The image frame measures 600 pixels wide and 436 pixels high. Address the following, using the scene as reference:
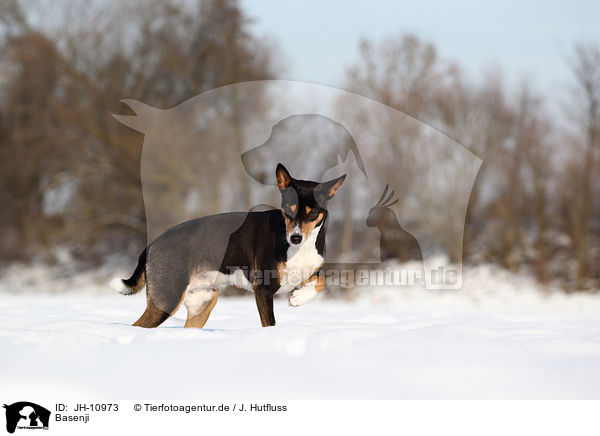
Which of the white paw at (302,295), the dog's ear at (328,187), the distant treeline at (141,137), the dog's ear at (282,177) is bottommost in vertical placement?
the white paw at (302,295)

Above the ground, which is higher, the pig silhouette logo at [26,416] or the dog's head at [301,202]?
the dog's head at [301,202]

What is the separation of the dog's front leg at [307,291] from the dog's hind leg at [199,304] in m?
0.59

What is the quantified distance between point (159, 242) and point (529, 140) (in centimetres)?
1433

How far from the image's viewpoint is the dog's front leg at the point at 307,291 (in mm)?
4098

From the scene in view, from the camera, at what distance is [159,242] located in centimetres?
427

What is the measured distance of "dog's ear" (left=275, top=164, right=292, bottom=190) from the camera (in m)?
3.77

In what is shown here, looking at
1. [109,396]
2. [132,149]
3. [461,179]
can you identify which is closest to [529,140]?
[461,179]

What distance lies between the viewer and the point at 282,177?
3.77 meters

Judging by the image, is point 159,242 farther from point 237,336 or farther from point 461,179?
point 461,179

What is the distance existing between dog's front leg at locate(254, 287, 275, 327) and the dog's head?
0.39 meters

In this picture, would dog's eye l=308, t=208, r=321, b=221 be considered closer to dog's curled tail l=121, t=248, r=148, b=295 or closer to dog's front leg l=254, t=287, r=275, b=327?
dog's front leg l=254, t=287, r=275, b=327

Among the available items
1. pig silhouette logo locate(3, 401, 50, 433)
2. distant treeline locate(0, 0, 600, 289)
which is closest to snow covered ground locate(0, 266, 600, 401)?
pig silhouette logo locate(3, 401, 50, 433)

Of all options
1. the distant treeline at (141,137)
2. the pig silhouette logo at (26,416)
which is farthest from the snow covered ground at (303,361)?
the distant treeline at (141,137)

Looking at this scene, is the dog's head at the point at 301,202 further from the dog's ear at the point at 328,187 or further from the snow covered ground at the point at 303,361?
the snow covered ground at the point at 303,361
